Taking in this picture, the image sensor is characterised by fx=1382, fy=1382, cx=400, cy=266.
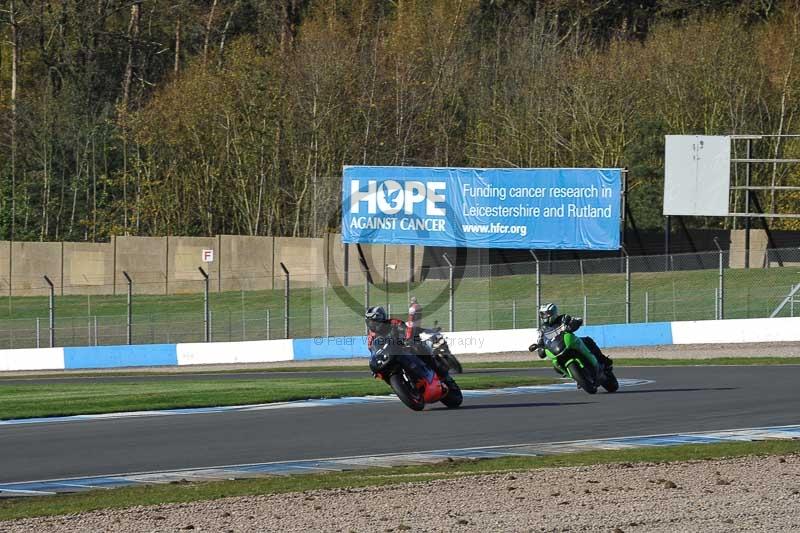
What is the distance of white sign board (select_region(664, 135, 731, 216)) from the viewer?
4128 cm

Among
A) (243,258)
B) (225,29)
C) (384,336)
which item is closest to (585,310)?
(384,336)

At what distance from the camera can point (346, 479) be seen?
480 inches

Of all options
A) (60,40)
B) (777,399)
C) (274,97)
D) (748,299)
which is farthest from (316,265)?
(777,399)

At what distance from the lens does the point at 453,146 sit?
190 ft

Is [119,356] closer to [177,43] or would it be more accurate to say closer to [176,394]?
[176,394]

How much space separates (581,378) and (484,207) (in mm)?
24233

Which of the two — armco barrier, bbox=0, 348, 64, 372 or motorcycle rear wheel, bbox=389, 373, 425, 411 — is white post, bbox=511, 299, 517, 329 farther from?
motorcycle rear wheel, bbox=389, 373, 425, 411

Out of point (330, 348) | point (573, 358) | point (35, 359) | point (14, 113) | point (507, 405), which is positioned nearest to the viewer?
point (507, 405)

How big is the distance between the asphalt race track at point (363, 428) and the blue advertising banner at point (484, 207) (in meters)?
21.6

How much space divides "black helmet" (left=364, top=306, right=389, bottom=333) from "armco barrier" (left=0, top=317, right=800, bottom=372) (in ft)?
55.0

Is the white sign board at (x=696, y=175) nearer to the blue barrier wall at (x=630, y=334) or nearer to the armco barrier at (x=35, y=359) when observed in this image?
the blue barrier wall at (x=630, y=334)

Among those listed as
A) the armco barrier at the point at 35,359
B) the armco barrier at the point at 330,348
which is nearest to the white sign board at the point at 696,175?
the armco barrier at the point at 330,348

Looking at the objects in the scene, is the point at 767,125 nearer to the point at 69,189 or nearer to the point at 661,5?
the point at 661,5

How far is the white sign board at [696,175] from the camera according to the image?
41.3 meters
